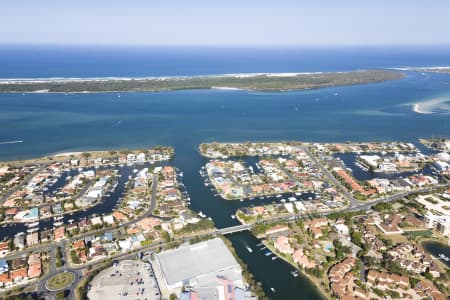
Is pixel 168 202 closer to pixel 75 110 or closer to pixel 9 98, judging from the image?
pixel 75 110

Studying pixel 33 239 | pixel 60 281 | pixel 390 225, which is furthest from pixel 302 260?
pixel 33 239

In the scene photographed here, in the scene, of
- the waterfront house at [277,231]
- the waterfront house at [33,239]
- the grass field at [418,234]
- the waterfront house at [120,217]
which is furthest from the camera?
the waterfront house at [120,217]

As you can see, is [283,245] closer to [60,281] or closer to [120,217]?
[120,217]

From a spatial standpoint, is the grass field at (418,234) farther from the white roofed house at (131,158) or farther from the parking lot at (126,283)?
the white roofed house at (131,158)

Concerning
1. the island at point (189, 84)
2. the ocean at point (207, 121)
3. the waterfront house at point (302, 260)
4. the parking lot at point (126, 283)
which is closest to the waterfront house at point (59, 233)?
the parking lot at point (126, 283)

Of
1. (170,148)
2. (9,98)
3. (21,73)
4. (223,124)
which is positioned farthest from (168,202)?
(21,73)
